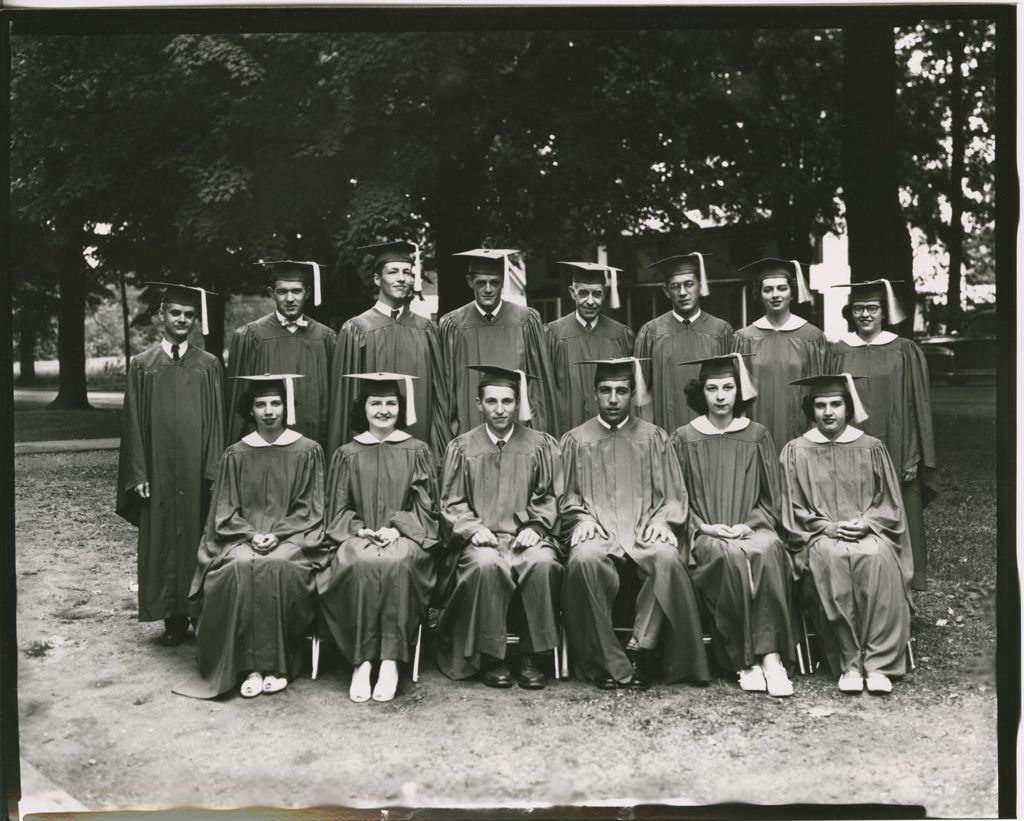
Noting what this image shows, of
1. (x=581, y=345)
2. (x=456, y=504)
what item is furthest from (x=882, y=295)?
(x=456, y=504)

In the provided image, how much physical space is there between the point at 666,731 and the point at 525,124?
3.85 meters

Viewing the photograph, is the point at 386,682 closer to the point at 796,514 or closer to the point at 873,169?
the point at 796,514

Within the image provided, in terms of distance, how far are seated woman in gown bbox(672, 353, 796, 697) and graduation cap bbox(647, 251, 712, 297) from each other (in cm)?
64

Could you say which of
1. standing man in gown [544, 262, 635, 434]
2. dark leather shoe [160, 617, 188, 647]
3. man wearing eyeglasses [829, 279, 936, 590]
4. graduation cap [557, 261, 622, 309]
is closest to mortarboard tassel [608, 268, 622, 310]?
graduation cap [557, 261, 622, 309]

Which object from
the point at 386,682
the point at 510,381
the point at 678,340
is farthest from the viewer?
the point at 678,340

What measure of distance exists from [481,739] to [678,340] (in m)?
2.62

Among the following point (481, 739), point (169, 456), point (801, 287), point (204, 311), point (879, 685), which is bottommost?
point (481, 739)

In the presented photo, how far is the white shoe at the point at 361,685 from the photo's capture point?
4.79 metres

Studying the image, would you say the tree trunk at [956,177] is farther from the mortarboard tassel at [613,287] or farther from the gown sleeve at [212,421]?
the gown sleeve at [212,421]

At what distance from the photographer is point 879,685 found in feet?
15.9

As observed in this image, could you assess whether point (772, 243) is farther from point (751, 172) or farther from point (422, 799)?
point (422, 799)

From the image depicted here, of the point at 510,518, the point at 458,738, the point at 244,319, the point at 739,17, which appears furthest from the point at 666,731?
the point at 244,319

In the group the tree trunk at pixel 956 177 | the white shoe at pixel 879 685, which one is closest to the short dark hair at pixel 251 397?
the white shoe at pixel 879 685

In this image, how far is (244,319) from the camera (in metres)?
7.89
